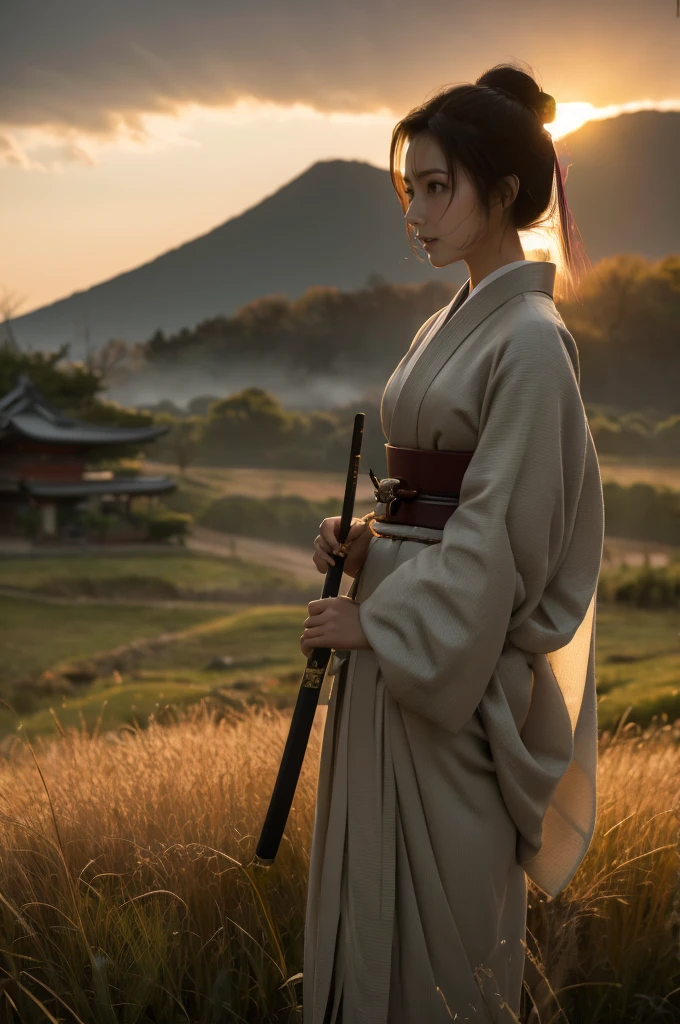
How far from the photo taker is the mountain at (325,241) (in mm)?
27281

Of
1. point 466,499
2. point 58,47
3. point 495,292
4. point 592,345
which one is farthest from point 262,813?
point 58,47

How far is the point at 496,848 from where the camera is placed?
51.5 inches

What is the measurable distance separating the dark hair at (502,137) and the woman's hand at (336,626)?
62 cm

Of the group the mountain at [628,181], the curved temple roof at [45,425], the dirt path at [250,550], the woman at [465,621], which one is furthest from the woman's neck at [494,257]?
the mountain at [628,181]

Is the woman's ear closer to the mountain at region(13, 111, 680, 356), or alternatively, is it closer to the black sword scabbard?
the black sword scabbard

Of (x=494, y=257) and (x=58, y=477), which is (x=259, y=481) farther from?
(x=494, y=257)

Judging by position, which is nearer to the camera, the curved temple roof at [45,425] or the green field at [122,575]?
the curved temple roof at [45,425]

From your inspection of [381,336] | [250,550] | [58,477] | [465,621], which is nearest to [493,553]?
[465,621]

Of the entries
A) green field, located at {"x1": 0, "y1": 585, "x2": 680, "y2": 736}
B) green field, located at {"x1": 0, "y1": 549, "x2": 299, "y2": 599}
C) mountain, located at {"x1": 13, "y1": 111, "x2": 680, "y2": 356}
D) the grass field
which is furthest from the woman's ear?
the grass field

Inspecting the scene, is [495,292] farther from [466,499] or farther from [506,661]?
[506,661]

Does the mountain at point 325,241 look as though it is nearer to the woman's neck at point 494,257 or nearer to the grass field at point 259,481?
the grass field at point 259,481

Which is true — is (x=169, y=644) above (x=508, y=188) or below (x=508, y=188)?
below

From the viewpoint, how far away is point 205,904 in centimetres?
191

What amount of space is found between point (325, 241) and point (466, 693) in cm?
3856
